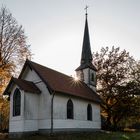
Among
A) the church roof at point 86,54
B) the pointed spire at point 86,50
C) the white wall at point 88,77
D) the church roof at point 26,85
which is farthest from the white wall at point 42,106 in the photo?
the pointed spire at point 86,50

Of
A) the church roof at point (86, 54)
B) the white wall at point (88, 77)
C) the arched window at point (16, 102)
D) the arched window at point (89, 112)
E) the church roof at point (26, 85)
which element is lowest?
the arched window at point (89, 112)

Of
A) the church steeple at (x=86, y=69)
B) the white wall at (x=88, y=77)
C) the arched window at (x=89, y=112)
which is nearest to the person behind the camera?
the arched window at (x=89, y=112)

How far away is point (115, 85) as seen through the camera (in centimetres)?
4006

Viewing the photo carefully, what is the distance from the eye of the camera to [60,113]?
2419cm

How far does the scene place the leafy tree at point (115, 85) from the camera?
3953cm

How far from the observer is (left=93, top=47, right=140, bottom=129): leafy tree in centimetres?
3953

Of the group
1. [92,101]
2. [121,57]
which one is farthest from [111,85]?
[92,101]

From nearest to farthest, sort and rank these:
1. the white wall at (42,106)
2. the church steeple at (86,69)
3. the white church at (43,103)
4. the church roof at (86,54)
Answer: the white church at (43,103)
the white wall at (42,106)
the church steeple at (86,69)
the church roof at (86,54)

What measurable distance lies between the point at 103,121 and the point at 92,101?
12133 mm

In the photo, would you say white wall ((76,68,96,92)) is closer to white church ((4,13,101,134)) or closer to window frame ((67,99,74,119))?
white church ((4,13,101,134))

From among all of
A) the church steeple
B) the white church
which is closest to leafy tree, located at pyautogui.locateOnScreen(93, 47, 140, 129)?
the church steeple

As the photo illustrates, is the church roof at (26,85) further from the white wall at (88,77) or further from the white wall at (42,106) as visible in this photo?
the white wall at (88,77)

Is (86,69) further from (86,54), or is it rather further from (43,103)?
(43,103)

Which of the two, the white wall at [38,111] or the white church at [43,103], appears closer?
the white wall at [38,111]
